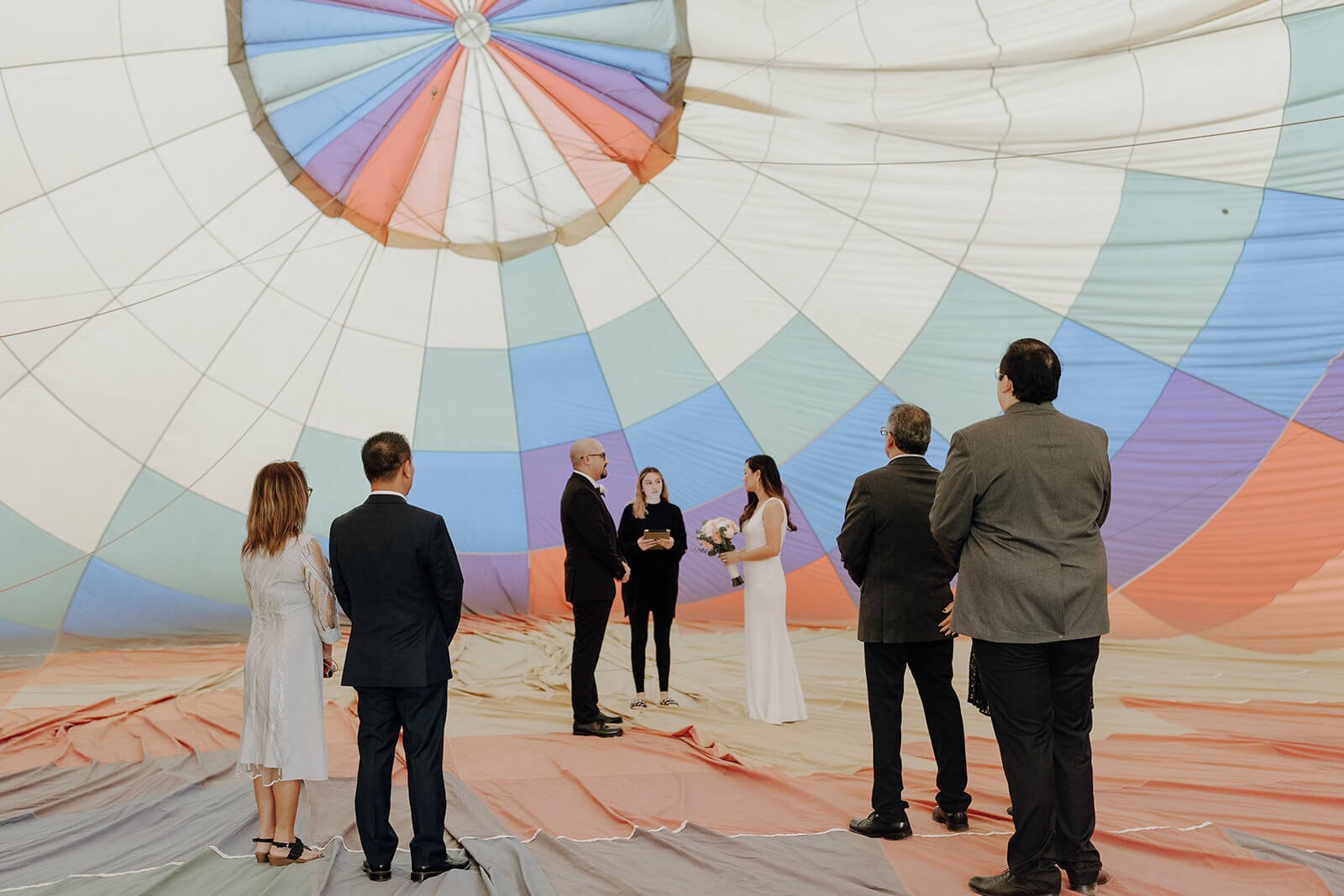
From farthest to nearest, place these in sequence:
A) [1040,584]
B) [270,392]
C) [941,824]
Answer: [270,392], [941,824], [1040,584]

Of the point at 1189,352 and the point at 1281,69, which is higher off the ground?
the point at 1281,69

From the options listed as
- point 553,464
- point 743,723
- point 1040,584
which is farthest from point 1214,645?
point 553,464

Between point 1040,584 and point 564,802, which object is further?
point 564,802

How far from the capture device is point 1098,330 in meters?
6.33

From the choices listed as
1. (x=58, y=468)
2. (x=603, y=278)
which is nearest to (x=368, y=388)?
(x=603, y=278)

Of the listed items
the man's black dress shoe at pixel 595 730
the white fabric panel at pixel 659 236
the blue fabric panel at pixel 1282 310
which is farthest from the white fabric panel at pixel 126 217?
the blue fabric panel at pixel 1282 310

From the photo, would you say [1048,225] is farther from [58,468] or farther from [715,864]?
[58,468]

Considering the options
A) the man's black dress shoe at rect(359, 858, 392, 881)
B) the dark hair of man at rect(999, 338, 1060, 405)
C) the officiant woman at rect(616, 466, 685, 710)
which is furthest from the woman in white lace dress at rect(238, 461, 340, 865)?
the officiant woman at rect(616, 466, 685, 710)

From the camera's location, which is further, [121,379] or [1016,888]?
[121,379]

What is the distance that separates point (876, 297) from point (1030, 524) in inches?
160

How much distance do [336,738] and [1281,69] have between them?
230 inches

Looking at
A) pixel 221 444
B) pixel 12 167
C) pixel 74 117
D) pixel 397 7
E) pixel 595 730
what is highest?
pixel 397 7

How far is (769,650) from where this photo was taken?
17.5 feet

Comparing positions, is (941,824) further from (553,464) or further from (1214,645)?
(553,464)
